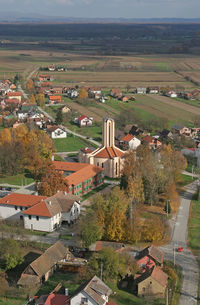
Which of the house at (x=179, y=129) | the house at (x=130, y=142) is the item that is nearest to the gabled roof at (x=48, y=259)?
the house at (x=130, y=142)

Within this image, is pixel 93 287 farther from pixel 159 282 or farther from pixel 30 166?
pixel 30 166

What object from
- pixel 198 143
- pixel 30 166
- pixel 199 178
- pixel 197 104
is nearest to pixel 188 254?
pixel 199 178

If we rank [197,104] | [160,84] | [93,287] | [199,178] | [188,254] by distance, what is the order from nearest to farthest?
[93,287] < [188,254] < [199,178] < [197,104] < [160,84]

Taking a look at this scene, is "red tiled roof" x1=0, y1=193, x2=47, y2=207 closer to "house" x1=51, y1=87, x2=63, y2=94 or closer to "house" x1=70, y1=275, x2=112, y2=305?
"house" x1=70, y1=275, x2=112, y2=305

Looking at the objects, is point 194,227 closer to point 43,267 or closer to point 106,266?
point 106,266

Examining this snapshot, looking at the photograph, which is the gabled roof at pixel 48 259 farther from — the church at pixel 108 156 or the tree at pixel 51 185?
the church at pixel 108 156
